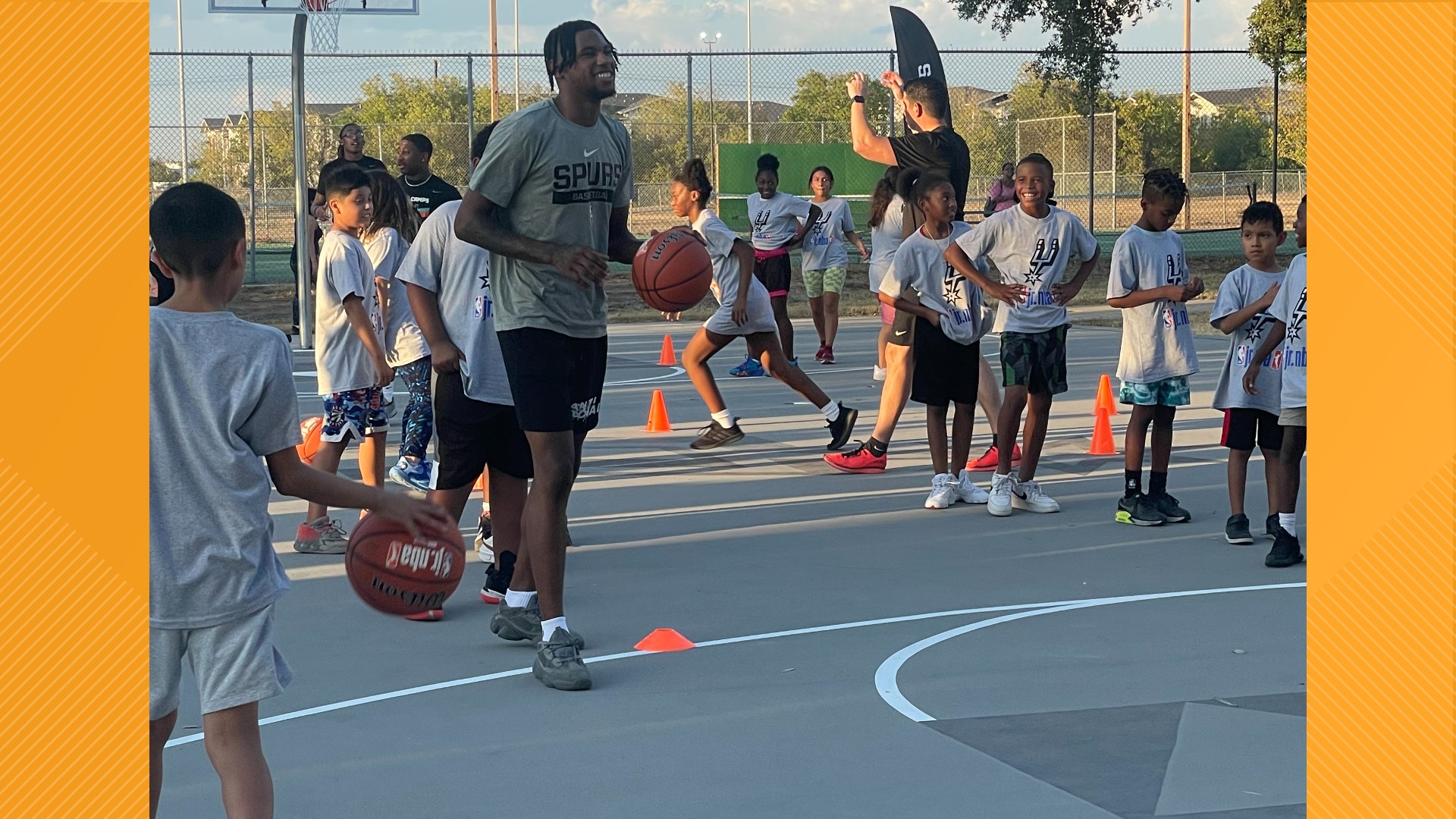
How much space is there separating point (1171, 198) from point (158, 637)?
622cm

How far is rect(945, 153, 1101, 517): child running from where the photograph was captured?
29.3 ft

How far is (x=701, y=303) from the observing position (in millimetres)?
24062

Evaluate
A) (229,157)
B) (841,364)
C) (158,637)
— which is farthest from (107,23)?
(229,157)

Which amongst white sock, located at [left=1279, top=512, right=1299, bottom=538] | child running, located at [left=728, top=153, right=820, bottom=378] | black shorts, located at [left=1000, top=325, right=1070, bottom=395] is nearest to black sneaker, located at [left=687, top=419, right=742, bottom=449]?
black shorts, located at [left=1000, top=325, right=1070, bottom=395]

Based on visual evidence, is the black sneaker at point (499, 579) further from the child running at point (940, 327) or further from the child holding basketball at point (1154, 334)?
the child holding basketball at point (1154, 334)

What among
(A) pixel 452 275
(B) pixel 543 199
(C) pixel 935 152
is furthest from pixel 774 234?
(B) pixel 543 199

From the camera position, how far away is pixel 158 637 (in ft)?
11.8

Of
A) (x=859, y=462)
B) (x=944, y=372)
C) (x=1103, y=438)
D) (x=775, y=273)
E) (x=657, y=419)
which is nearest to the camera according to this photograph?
(x=944, y=372)

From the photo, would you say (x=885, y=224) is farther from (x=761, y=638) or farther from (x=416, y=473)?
(x=761, y=638)

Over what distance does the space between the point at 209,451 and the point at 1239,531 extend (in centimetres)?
579

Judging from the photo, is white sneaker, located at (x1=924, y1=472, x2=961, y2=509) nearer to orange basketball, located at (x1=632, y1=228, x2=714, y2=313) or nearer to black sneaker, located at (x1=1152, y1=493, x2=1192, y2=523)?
black sneaker, located at (x1=1152, y1=493, x2=1192, y2=523)

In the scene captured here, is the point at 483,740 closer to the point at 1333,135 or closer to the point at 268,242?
the point at 1333,135

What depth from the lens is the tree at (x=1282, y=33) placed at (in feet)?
90.4

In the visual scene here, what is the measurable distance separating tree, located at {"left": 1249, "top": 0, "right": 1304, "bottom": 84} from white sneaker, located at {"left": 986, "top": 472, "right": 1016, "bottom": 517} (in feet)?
63.7
